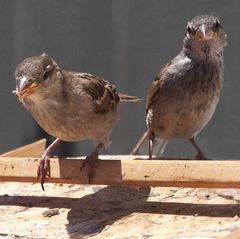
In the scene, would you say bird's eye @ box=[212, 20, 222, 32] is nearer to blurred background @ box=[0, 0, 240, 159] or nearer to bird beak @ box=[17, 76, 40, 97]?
bird beak @ box=[17, 76, 40, 97]

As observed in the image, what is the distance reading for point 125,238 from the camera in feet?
9.57

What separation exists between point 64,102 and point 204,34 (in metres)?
0.76

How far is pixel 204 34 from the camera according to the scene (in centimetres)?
358

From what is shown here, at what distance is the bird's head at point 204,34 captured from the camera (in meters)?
3.59

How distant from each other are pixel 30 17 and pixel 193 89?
2039 millimetres

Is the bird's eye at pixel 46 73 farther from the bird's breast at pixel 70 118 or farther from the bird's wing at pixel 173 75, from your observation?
the bird's wing at pixel 173 75

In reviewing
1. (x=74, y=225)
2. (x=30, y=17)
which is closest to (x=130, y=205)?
(x=74, y=225)

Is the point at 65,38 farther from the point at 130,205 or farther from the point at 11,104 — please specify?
the point at 130,205

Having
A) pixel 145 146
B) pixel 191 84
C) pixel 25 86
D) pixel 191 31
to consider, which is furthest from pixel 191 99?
pixel 25 86

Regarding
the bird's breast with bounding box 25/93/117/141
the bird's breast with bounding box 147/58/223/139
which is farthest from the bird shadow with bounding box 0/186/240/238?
the bird's breast with bounding box 147/58/223/139

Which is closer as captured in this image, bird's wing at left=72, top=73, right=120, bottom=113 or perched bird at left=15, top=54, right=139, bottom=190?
perched bird at left=15, top=54, right=139, bottom=190

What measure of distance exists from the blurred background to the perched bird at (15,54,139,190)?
1430mm

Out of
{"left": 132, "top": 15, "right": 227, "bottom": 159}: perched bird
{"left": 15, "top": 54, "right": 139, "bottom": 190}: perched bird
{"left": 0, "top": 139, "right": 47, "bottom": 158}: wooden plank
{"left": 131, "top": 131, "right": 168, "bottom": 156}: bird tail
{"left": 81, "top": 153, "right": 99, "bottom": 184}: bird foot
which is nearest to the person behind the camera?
{"left": 15, "top": 54, "right": 139, "bottom": 190}: perched bird

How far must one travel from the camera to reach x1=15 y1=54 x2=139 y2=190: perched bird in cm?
319
